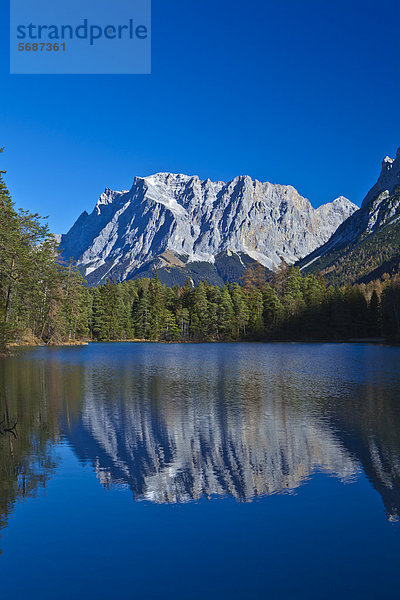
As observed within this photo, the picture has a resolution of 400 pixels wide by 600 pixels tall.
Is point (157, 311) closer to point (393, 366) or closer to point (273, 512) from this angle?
point (393, 366)

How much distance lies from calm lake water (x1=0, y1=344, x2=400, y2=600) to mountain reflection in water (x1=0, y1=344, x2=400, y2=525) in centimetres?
8

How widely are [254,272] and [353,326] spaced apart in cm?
3934

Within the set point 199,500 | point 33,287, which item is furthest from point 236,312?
point 199,500

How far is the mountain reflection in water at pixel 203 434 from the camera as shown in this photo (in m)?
13.6

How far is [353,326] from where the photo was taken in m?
127

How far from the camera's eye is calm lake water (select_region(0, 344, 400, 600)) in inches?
332

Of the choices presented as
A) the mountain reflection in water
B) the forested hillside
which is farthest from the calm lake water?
the forested hillside

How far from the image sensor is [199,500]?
12.2m

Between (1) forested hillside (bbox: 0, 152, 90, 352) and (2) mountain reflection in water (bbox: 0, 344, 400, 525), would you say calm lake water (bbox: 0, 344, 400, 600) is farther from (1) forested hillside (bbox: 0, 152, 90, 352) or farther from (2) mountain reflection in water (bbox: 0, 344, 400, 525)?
(1) forested hillside (bbox: 0, 152, 90, 352)

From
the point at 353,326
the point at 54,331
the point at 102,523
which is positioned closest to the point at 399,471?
the point at 102,523

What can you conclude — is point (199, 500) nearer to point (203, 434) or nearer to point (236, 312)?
point (203, 434)

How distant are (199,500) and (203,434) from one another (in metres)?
6.98

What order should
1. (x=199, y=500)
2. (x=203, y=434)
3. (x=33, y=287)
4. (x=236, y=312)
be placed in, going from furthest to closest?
(x=236, y=312)
(x=33, y=287)
(x=203, y=434)
(x=199, y=500)

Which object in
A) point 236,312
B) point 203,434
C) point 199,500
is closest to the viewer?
point 199,500
